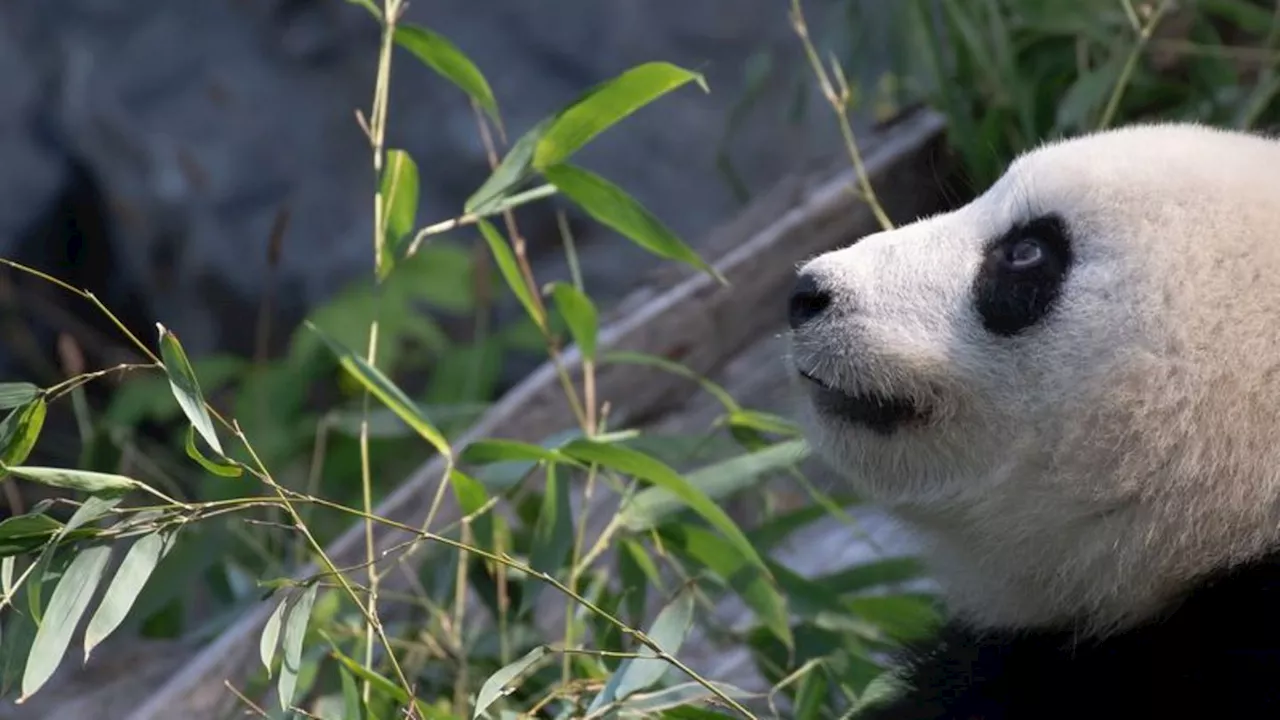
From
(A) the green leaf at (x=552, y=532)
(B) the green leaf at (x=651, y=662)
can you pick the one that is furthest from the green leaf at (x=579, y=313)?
(B) the green leaf at (x=651, y=662)

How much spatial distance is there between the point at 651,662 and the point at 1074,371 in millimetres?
578

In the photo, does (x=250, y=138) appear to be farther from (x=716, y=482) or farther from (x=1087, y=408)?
(x=1087, y=408)

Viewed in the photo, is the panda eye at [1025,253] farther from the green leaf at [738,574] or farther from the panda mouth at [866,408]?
the green leaf at [738,574]

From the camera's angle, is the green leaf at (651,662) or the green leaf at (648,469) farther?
the green leaf at (648,469)

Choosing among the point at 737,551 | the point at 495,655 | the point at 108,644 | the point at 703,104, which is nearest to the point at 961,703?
the point at 737,551

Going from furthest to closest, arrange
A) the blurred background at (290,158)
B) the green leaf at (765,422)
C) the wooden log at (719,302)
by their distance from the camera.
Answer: the blurred background at (290,158), the wooden log at (719,302), the green leaf at (765,422)

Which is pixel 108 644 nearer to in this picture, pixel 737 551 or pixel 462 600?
pixel 462 600

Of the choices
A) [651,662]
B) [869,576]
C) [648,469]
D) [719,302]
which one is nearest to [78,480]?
[651,662]

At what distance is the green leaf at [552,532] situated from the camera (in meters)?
2.17

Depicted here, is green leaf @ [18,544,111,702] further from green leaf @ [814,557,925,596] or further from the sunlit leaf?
green leaf @ [814,557,925,596]

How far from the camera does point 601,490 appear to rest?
283cm

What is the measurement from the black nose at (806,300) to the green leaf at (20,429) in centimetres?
75

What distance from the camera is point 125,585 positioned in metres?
1.54

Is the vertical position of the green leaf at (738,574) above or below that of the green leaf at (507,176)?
below
